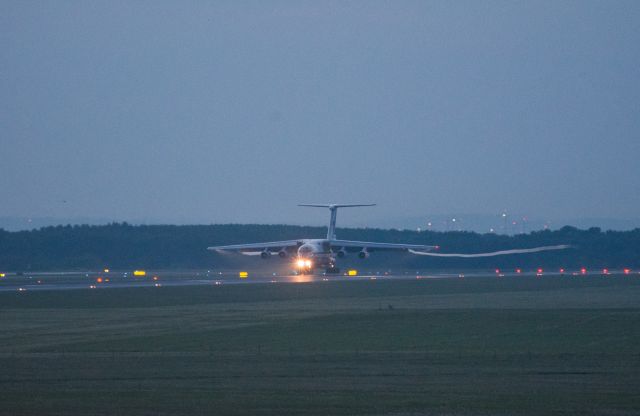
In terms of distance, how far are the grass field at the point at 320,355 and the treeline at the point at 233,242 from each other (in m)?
64.6

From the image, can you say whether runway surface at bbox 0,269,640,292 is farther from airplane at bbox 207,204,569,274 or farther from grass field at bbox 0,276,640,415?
grass field at bbox 0,276,640,415

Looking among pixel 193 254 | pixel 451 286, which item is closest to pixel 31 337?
pixel 451 286

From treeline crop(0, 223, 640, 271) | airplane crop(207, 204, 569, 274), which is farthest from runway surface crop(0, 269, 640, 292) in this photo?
treeline crop(0, 223, 640, 271)

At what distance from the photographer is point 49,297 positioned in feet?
168

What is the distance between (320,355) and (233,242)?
120 m

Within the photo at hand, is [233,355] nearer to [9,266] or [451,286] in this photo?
[451,286]

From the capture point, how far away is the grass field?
18.8 m

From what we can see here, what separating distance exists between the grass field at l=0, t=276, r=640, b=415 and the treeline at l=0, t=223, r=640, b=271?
212 feet

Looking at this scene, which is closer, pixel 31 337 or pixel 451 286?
pixel 31 337

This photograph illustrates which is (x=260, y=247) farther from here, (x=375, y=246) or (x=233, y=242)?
(x=233, y=242)

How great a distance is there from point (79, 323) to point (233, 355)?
1182cm

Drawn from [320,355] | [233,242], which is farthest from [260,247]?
[320,355]

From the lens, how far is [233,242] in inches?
5768

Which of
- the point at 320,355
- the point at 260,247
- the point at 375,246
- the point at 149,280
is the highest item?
the point at 375,246
